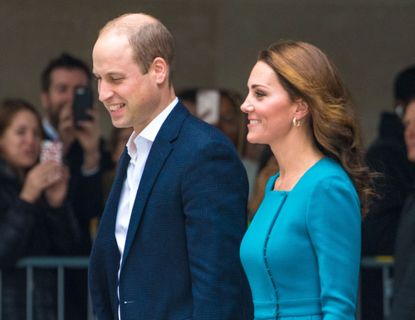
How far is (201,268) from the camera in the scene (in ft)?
11.6

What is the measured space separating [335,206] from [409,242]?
6.19ft

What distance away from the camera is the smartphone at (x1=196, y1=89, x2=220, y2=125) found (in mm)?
7027

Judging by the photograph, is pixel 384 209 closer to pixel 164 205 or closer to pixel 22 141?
pixel 22 141

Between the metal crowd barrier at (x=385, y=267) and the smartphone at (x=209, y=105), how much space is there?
1292 mm

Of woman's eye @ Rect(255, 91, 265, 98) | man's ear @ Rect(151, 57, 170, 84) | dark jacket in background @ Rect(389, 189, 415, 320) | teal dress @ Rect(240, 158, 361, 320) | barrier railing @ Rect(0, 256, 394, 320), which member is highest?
man's ear @ Rect(151, 57, 170, 84)

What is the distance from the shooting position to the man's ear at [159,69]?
3.69 meters

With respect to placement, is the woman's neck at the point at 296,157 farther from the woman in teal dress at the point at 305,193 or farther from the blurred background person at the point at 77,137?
the blurred background person at the point at 77,137

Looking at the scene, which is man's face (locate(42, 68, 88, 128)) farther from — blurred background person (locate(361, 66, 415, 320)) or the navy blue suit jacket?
the navy blue suit jacket

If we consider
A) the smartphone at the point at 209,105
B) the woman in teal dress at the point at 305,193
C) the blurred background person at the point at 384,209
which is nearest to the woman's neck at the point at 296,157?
the woman in teal dress at the point at 305,193

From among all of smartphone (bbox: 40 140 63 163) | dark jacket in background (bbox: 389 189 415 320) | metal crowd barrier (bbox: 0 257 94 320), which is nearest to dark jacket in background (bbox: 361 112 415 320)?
dark jacket in background (bbox: 389 189 415 320)

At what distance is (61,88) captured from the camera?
7.17 meters

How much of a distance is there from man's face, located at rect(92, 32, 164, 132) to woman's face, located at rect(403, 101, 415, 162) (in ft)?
8.63

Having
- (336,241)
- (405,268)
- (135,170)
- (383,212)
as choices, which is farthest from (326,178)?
(383,212)

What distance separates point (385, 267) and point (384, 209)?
0.33 metres
